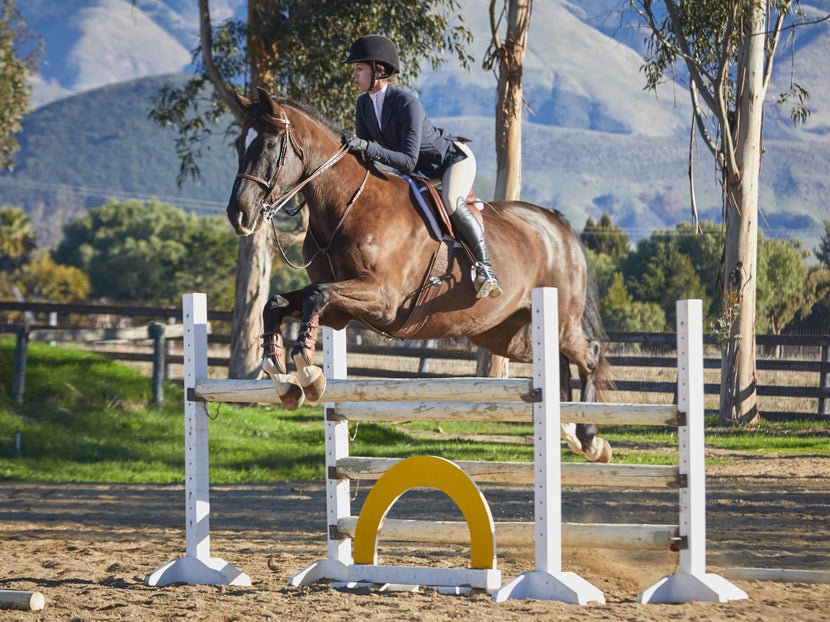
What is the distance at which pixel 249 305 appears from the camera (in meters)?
15.8

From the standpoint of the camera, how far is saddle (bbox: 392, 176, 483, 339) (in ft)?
17.3

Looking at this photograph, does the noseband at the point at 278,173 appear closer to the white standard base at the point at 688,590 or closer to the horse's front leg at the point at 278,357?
the horse's front leg at the point at 278,357

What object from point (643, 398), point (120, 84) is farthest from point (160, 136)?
point (643, 398)

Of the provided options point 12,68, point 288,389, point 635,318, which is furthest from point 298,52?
point 635,318

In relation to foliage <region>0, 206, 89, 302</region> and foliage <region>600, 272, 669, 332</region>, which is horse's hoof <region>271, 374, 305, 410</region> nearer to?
foliage <region>600, 272, 669, 332</region>

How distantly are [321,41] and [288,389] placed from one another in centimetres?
1187

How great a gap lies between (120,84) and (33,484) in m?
203

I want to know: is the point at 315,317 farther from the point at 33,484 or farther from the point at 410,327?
the point at 33,484

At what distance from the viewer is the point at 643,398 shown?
15547 millimetres

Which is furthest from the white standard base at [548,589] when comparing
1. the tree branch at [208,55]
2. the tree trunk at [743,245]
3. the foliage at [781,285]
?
the foliage at [781,285]

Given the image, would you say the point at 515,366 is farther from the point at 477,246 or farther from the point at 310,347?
the point at 310,347

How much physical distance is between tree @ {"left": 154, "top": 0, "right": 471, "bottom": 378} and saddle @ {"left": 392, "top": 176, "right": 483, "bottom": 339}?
10.2 meters

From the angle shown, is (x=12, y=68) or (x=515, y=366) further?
(x=12, y=68)

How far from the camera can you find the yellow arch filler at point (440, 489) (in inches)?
182
